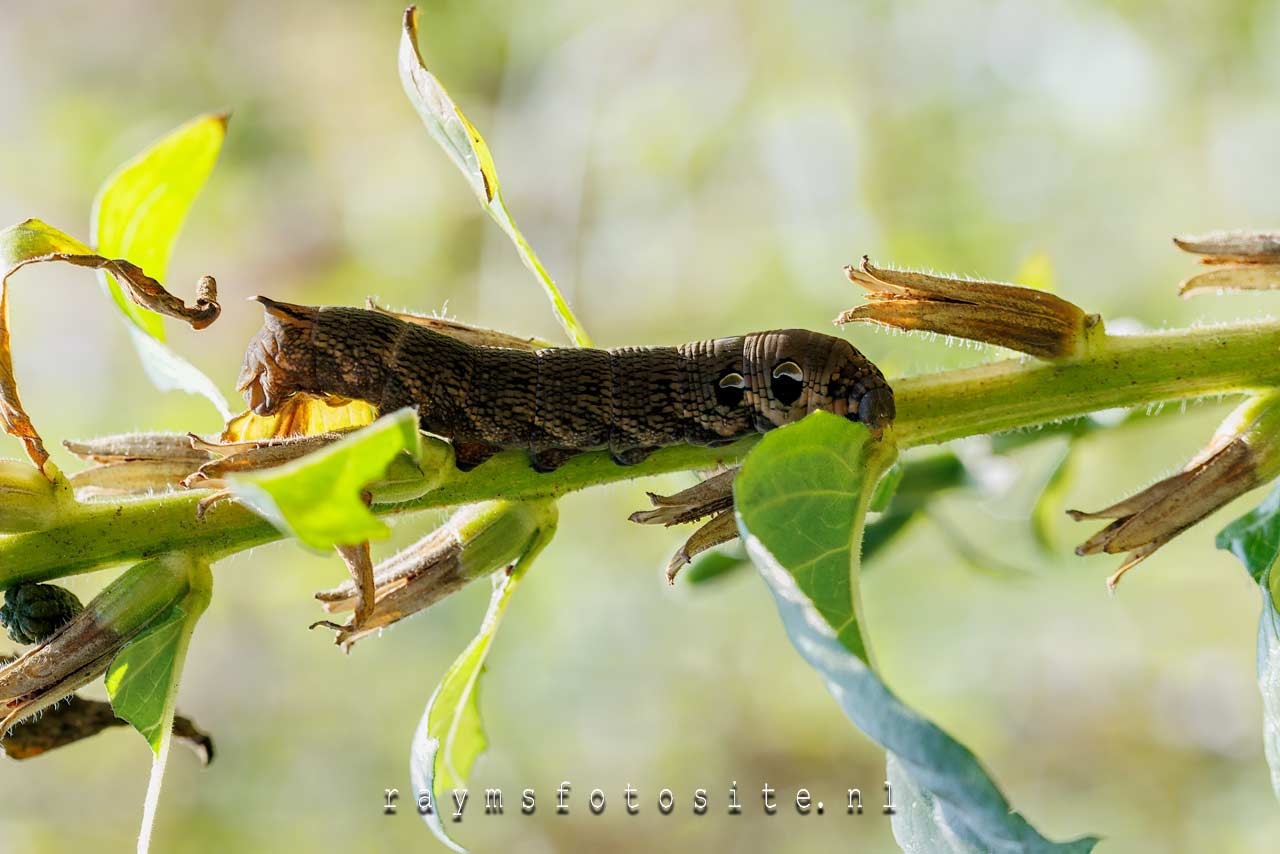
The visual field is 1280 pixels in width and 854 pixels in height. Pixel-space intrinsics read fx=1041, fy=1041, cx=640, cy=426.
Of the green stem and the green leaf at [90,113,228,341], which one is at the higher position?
the green leaf at [90,113,228,341]

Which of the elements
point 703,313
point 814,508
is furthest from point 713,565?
point 703,313

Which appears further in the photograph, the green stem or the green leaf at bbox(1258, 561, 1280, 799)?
the green stem

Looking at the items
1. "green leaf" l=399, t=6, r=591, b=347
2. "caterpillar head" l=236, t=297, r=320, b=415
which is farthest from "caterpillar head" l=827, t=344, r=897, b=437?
"caterpillar head" l=236, t=297, r=320, b=415

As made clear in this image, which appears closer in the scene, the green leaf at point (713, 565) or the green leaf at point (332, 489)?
the green leaf at point (332, 489)

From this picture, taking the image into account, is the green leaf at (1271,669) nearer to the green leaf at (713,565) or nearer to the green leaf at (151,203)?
the green leaf at (713,565)

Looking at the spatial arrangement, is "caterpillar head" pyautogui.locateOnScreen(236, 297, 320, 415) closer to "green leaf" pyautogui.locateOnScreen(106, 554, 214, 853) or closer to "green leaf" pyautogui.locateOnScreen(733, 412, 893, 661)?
"green leaf" pyautogui.locateOnScreen(106, 554, 214, 853)

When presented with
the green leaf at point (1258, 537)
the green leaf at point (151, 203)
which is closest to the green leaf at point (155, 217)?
the green leaf at point (151, 203)

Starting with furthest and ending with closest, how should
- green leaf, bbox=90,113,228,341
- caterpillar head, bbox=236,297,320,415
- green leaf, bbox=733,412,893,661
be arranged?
green leaf, bbox=90,113,228,341, caterpillar head, bbox=236,297,320,415, green leaf, bbox=733,412,893,661
